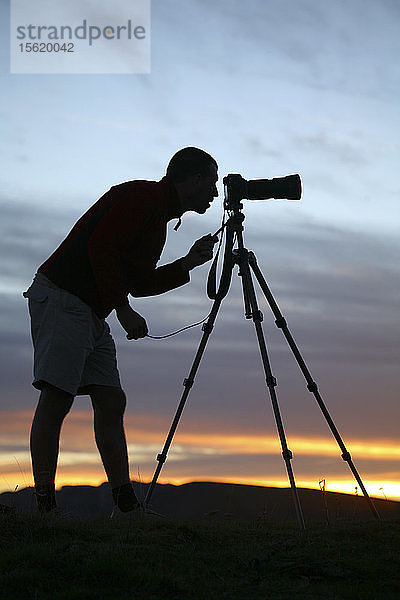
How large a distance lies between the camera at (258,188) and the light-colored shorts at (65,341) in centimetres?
172

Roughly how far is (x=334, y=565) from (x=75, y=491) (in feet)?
22.1

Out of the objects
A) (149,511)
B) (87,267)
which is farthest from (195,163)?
(149,511)

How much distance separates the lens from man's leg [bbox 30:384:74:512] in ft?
17.9

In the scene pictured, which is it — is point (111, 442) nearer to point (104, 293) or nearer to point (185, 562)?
point (104, 293)

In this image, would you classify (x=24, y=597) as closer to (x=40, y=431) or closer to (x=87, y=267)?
(x=40, y=431)

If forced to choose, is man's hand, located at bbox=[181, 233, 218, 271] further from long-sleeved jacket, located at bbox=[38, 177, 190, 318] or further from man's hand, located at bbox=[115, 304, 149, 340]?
man's hand, located at bbox=[115, 304, 149, 340]

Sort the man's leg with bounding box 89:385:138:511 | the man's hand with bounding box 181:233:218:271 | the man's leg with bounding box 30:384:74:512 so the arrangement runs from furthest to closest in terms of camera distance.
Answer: the man's hand with bounding box 181:233:218:271 < the man's leg with bounding box 89:385:138:511 < the man's leg with bounding box 30:384:74:512

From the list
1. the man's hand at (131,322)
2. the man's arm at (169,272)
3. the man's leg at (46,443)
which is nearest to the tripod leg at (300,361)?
the man's arm at (169,272)

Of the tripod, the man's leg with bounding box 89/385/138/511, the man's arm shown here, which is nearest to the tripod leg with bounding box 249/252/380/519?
the tripod

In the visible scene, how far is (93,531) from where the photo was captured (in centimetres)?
501

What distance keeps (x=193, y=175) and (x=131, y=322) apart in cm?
138

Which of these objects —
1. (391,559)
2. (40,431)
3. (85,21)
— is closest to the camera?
(391,559)

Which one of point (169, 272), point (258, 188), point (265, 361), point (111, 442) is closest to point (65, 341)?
point (111, 442)

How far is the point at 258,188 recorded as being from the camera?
259 inches
